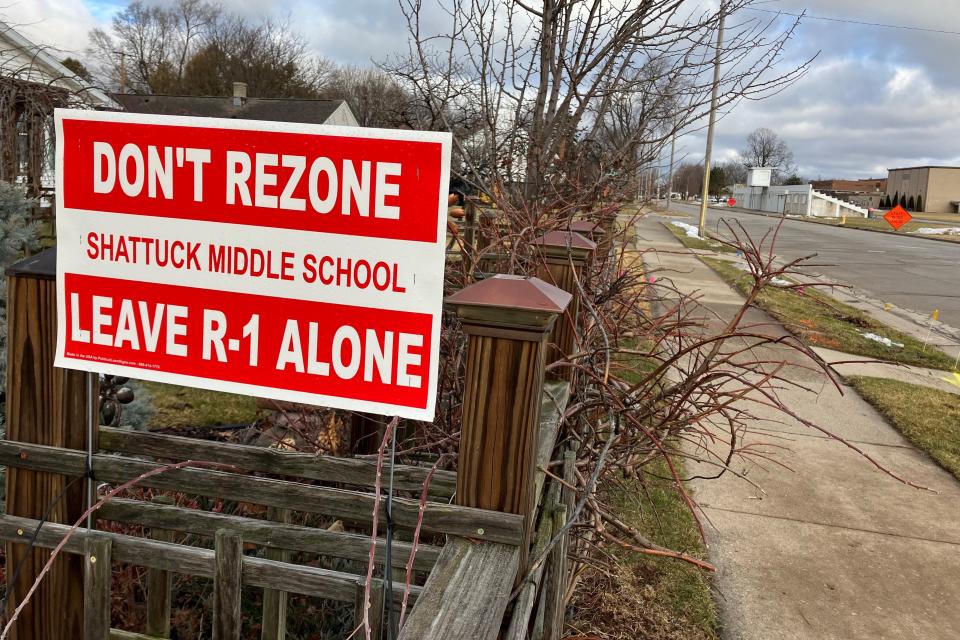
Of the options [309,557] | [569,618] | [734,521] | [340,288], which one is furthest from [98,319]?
[734,521]

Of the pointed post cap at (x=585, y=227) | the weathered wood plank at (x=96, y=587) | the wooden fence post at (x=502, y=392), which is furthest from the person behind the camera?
the pointed post cap at (x=585, y=227)

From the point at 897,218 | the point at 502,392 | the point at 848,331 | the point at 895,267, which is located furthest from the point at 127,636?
the point at 897,218

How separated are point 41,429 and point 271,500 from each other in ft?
2.31

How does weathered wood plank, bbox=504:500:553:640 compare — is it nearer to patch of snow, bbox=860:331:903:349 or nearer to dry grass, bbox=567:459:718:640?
dry grass, bbox=567:459:718:640

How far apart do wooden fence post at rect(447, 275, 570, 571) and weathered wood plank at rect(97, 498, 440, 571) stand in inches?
15.9

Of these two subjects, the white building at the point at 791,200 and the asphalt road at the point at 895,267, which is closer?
the asphalt road at the point at 895,267

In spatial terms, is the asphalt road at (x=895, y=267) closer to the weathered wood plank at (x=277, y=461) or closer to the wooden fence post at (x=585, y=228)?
the wooden fence post at (x=585, y=228)

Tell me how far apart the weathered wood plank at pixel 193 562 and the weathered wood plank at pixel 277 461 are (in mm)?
302

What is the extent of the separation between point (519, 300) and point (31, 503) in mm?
1597

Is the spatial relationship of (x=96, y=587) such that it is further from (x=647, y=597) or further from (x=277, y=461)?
(x=647, y=597)

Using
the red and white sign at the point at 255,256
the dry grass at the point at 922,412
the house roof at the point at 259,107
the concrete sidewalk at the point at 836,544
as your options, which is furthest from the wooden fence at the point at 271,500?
the house roof at the point at 259,107

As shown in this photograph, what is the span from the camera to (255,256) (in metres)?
1.90

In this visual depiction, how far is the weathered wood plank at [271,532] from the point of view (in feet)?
6.64

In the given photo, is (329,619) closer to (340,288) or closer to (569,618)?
(569,618)
